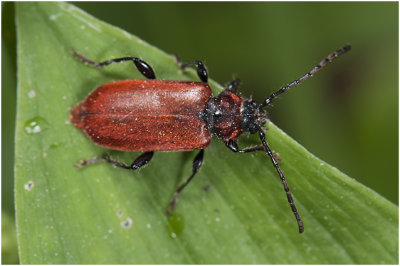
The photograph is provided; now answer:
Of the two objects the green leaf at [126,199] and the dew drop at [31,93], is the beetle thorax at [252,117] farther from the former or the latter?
the dew drop at [31,93]

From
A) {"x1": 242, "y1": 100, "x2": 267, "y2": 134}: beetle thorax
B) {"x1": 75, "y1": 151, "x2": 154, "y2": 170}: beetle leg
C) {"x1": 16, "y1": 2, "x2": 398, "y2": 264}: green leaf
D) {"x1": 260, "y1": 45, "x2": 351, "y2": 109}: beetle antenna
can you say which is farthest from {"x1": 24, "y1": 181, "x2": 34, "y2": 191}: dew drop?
{"x1": 260, "y1": 45, "x2": 351, "y2": 109}: beetle antenna

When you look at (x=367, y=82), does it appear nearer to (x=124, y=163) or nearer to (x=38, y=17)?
(x=124, y=163)

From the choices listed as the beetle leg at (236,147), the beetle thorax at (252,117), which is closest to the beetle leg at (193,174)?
the beetle leg at (236,147)

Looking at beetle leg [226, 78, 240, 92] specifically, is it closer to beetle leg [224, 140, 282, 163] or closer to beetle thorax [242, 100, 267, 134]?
beetle thorax [242, 100, 267, 134]

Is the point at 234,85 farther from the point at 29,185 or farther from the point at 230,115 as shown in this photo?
the point at 29,185

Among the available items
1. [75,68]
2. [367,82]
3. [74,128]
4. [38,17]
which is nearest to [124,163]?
[74,128]

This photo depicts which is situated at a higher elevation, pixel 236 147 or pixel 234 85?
pixel 234 85

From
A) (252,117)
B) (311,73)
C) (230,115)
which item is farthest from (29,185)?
(311,73)
